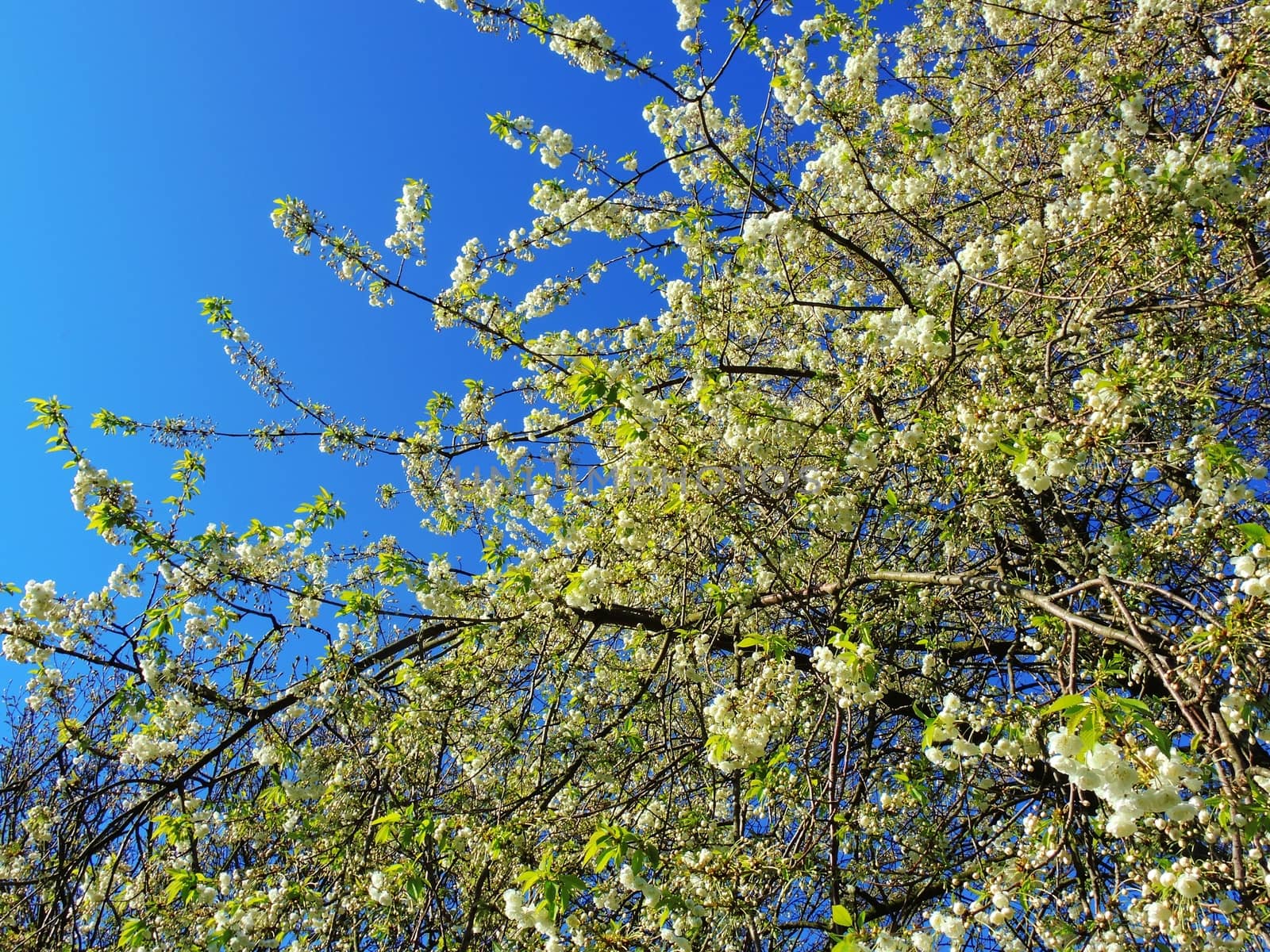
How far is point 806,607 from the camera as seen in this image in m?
3.17

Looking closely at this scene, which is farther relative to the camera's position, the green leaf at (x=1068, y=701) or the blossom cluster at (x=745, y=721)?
the blossom cluster at (x=745, y=721)

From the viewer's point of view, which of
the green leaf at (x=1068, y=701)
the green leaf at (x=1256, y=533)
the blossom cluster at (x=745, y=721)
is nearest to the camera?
the green leaf at (x=1068, y=701)

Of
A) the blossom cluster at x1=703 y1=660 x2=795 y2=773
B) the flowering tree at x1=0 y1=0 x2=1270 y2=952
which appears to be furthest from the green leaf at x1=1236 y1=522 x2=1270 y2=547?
the blossom cluster at x1=703 y1=660 x2=795 y2=773

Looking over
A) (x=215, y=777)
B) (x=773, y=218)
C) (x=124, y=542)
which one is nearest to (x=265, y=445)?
(x=124, y=542)

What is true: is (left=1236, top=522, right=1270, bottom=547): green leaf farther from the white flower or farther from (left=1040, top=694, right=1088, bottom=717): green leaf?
the white flower

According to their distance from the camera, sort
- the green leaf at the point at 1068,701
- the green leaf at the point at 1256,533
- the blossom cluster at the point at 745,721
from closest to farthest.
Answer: the green leaf at the point at 1068,701 → the green leaf at the point at 1256,533 → the blossom cluster at the point at 745,721

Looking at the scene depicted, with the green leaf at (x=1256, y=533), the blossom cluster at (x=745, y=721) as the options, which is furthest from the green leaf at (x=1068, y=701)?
the blossom cluster at (x=745, y=721)

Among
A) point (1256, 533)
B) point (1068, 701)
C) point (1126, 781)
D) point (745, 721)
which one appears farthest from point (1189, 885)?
point (745, 721)

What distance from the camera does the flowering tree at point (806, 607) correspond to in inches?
92.5

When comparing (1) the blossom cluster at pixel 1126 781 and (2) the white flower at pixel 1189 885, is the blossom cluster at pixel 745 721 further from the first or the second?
(2) the white flower at pixel 1189 885

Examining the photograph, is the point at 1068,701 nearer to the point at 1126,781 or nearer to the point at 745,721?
the point at 1126,781

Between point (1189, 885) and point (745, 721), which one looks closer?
point (1189, 885)

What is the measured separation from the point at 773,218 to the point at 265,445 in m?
3.29

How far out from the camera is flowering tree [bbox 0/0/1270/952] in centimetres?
235
